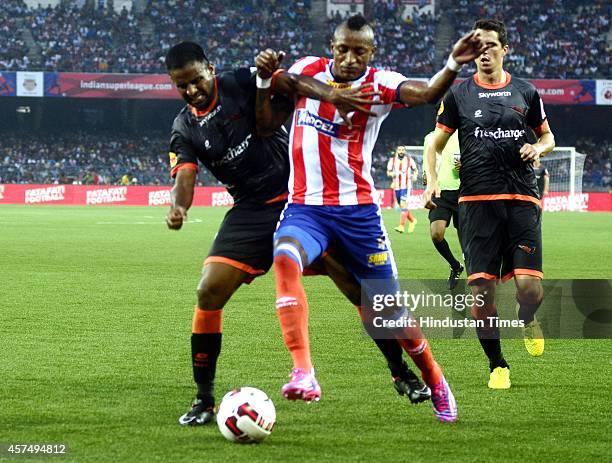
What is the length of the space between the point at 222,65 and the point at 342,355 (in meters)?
40.5

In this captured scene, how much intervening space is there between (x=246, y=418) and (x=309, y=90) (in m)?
1.69

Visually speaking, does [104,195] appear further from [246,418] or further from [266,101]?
[246,418]

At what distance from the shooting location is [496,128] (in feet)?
22.5

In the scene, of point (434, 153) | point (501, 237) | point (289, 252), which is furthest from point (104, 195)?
point (289, 252)

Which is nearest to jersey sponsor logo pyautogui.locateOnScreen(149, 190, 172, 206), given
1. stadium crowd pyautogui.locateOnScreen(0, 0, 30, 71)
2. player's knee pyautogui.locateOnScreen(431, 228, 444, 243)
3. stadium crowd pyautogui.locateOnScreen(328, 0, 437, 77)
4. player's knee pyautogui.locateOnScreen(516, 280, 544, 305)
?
stadium crowd pyautogui.locateOnScreen(0, 0, 30, 71)

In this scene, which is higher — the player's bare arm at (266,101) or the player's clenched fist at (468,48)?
the player's clenched fist at (468,48)

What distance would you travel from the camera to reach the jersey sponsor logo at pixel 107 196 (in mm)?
40938

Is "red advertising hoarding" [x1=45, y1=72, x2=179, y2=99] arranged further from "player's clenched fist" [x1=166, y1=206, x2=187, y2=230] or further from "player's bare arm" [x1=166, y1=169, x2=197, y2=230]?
"player's clenched fist" [x1=166, y1=206, x2=187, y2=230]

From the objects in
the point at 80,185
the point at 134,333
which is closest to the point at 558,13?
the point at 80,185

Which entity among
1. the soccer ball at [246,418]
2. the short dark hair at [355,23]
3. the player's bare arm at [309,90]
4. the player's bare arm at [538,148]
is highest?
the short dark hair at [355,23]

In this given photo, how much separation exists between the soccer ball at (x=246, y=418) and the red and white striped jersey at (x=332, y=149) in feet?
3.59

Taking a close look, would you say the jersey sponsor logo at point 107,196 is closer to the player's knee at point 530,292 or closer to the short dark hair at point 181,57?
the player's knee at point 530,292

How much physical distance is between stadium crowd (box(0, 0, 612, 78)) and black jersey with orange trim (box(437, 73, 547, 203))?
39.7m

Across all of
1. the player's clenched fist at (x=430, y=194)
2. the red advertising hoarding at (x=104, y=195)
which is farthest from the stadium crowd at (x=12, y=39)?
the player's clenched fist at (x=430, y=194)
